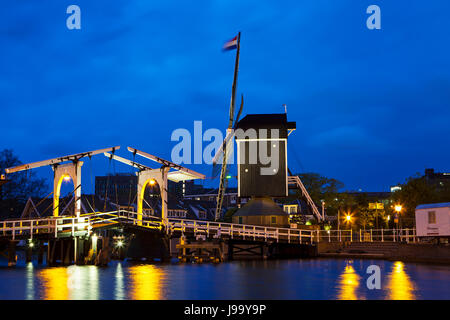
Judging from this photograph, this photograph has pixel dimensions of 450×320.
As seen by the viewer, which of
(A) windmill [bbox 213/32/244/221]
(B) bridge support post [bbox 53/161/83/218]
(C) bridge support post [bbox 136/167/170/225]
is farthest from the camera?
(A) windmill [bbox 213/32/244/221]

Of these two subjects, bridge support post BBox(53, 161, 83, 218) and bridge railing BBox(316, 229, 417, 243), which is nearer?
bridge support post BBox(53, 161, 83, 218)

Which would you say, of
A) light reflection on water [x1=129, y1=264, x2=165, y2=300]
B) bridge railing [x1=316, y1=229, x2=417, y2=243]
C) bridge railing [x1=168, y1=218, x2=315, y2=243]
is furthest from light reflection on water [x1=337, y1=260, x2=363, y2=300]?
bridge railing [x1=316, y1=229, x2=417, y2=243]

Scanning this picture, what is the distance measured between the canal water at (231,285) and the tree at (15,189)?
3548 centimetres

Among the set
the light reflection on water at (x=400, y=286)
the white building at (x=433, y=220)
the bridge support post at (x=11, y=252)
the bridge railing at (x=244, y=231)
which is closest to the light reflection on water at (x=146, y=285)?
the light reflection on water at (x=400, y=286)

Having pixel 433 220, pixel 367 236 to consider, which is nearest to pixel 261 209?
pixel 367 236

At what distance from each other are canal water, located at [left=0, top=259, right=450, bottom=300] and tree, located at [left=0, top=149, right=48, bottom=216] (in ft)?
116

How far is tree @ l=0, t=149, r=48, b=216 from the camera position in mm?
65375

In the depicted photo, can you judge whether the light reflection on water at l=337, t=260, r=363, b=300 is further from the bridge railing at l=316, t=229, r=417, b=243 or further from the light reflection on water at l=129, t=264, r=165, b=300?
the bridge railing at l=316, t=229, r=417, b=243

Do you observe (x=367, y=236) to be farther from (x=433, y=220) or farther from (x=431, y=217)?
(x=433, y=220)

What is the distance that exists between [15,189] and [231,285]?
164ft

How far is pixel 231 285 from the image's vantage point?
2680cm
